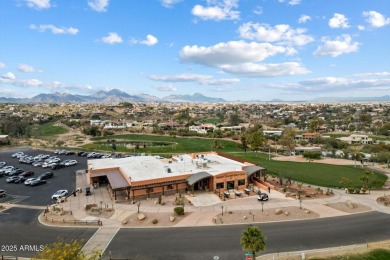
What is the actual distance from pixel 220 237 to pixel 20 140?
104m

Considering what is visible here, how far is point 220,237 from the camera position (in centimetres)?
3222

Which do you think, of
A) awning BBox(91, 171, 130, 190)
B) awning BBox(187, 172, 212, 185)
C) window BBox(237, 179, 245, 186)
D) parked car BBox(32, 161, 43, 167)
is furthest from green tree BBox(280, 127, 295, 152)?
parked car BBox(32, 161, 43, 167)

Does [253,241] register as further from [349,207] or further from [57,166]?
[57,166]

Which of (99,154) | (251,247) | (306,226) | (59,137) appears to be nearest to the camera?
(251,247)

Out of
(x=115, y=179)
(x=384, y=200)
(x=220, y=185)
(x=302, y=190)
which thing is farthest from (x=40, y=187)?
(x=384, y=200)

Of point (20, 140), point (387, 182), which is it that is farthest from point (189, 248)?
point (20, 140)

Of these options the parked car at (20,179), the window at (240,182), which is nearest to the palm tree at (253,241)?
the window at (240,182)

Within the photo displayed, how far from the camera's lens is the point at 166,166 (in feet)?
182

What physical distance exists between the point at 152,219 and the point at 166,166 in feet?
61.9

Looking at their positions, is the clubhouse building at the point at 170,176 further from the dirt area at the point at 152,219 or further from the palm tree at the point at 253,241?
the palm tree at the point at 253,241

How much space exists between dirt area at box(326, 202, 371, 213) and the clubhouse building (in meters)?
13.4

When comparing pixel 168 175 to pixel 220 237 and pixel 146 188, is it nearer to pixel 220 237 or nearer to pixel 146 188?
pixel 146 188

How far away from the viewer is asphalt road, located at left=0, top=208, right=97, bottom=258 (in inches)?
1172

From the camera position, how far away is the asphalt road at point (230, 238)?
28.9 meters
